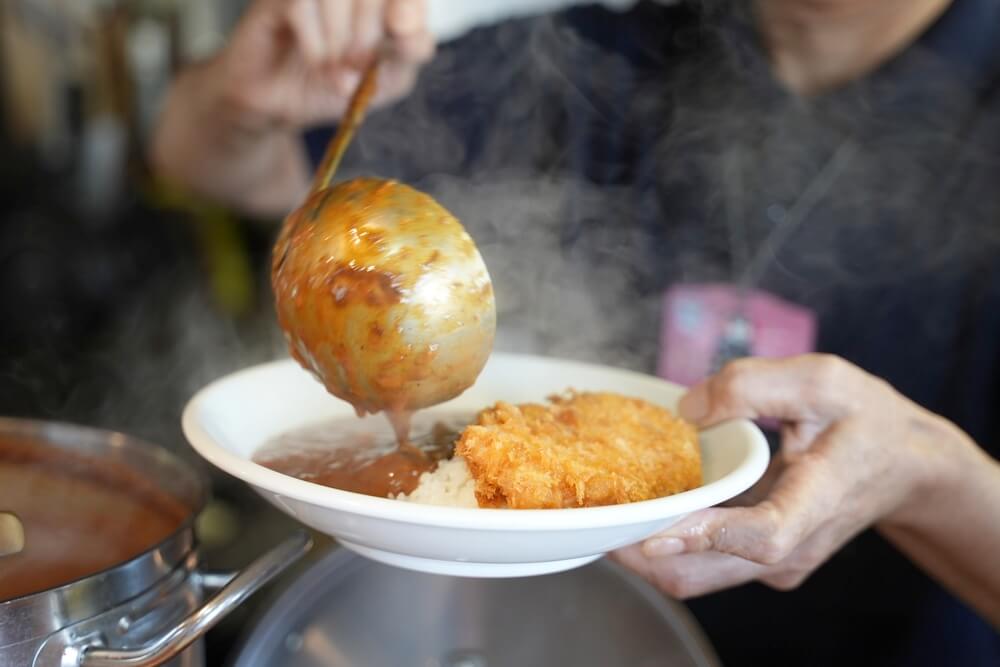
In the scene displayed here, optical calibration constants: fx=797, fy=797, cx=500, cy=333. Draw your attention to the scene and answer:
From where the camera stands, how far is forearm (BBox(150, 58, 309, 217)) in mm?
1987

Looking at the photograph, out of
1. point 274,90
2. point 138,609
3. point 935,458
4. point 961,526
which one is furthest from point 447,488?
point 274,90

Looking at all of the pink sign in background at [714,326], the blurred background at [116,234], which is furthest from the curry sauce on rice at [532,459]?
the blurred background at [116,234]

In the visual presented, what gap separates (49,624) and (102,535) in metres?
0.22

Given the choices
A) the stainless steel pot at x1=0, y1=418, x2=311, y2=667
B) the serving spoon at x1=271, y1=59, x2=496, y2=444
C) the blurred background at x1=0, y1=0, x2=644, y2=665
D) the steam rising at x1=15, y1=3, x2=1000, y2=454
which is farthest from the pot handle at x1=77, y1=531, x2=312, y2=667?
the blurred background at x1=0, y1=0, x2=644, y2=665

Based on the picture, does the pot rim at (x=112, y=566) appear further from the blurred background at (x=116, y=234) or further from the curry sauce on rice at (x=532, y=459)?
the blurred background at (x=116, y=234)

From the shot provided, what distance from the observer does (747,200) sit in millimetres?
1865

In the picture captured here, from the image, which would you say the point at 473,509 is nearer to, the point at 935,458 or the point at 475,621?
the point at 475,621

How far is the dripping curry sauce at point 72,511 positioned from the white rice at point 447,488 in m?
0.30

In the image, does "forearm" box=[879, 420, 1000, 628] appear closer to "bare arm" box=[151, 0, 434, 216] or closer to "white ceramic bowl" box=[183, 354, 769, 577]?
"white ceramic bowl" box=[183, 354, 769, 577]

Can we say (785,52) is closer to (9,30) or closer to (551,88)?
(551,88)

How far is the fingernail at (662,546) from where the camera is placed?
3.20 feet

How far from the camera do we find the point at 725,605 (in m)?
1.88

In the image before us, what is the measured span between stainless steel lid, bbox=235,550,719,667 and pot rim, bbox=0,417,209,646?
24 cm

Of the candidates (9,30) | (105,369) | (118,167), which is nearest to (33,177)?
(118,167)
